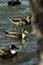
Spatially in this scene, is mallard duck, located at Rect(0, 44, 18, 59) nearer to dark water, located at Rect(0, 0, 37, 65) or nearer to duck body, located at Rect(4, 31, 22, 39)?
dark water, located at Rect(0, 0, 37, 65)

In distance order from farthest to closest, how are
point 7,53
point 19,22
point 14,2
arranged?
point 14,2, point 19,22, point 7,53

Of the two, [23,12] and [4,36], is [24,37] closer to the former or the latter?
[4,36]

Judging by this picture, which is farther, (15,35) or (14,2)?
(14,2)

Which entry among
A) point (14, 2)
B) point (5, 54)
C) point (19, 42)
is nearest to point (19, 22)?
point (19, 42)

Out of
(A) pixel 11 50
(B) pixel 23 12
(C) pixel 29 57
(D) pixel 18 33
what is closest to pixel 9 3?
(B) pixel 23 12

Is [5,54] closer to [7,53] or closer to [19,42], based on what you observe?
[7,53]

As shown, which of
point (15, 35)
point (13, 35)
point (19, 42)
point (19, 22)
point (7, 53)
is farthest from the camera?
point (19, 22)

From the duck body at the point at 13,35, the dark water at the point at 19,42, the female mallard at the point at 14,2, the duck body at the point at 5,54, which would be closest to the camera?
the dark water at the point at 19,42

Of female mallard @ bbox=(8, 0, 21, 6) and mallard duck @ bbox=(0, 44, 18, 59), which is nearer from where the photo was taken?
mallard duck @ bbox=(0, 44, 18, 59)

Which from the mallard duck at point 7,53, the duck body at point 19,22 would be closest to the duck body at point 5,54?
the mallard duck at point 7,53

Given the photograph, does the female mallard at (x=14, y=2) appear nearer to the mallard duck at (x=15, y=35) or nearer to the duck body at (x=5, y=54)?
the mallard duck at (x=15, y=35)

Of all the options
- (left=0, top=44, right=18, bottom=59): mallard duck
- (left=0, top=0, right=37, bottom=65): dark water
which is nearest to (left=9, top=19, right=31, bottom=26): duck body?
(left=0, top=0, right=37, bottom=65): dark water

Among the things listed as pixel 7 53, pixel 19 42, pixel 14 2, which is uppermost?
pixel 7 53

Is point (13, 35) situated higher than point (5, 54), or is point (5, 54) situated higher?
point (5, 54)
